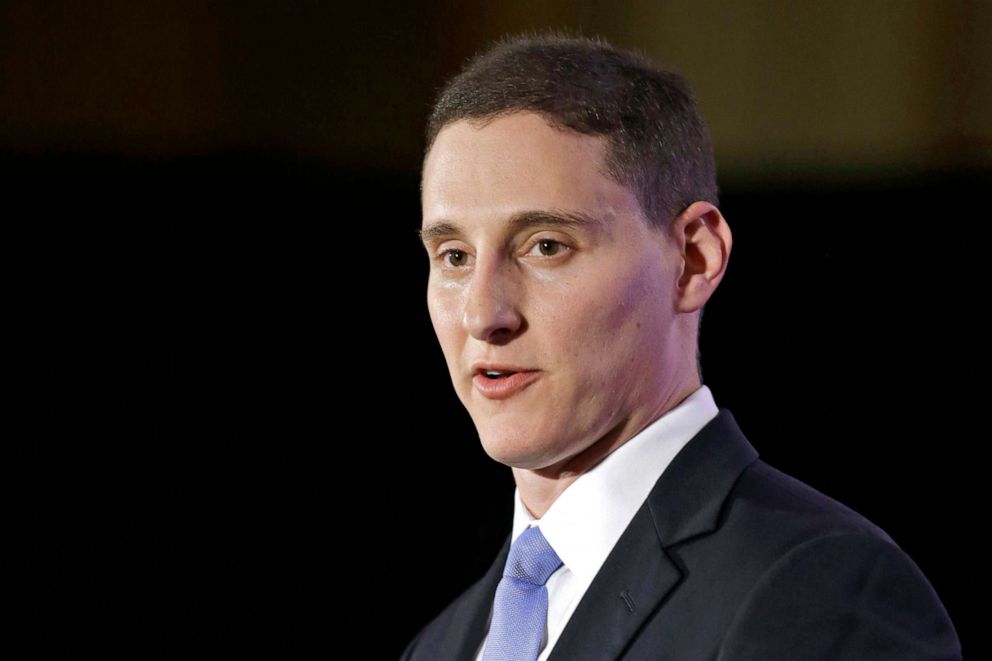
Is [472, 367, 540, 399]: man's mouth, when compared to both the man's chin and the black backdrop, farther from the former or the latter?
the black backdrop

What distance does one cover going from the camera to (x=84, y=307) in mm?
3406

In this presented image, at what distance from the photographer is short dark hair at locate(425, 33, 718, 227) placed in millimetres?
1937

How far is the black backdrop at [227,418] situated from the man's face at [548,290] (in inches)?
57.1

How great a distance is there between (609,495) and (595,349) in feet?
0.70

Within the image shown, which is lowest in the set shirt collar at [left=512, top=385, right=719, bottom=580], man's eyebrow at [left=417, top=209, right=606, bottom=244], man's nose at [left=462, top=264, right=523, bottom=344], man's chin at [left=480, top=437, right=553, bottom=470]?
shirt collar at [left=512, top=385, right=719, bottom=580]

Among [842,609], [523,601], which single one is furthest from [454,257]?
[842,609]

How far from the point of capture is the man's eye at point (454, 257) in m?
1.98

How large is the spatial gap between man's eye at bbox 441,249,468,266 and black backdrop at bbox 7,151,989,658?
141 centimetres

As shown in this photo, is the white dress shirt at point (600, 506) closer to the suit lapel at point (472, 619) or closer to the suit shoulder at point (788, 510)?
the suit shoulder at point (788, 510)

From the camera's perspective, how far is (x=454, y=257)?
1995 millimetres

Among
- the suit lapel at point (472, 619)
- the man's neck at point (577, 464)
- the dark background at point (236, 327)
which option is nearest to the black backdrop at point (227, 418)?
the dark background at point (236, 327)

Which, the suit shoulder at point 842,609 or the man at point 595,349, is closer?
the suit shoulder at point 842,609

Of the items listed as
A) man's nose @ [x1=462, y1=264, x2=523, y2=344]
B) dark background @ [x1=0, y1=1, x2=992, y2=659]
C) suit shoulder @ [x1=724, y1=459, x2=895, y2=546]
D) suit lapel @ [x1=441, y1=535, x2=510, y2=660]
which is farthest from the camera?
dark background @ [x1=0, y1=1, x2=992, y2=659]

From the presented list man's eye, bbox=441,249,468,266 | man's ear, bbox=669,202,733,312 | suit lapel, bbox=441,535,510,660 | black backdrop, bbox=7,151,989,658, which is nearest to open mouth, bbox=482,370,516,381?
man's eye, bbox=441,249,468,266
